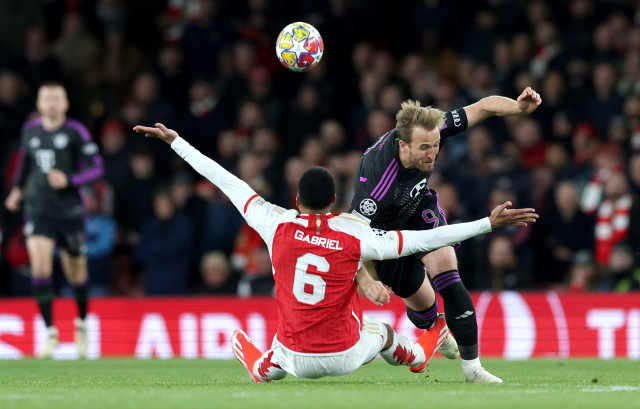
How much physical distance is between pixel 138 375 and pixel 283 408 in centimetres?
335

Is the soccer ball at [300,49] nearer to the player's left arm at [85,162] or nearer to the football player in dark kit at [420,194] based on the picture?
the football player in dark kit at [420,194]

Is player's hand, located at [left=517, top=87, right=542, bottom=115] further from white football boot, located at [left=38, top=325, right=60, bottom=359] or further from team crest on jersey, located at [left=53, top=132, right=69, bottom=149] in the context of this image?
white football boot, located at [left=38, top=325, right=60, bottom=359]

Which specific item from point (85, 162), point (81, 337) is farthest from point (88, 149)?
point (81, 337)

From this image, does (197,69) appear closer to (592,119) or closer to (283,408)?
(592,119)

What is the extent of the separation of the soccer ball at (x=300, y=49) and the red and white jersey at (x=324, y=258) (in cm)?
217

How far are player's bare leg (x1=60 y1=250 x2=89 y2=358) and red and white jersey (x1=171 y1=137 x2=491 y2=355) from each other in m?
4.86

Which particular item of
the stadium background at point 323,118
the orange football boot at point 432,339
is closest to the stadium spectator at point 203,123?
the stadium background at point 323,118

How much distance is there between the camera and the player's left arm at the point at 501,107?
6.91m

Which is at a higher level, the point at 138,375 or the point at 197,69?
the point at 197,69

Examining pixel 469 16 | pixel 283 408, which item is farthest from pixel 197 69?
pixel 283 408

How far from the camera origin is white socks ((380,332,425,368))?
6.69m

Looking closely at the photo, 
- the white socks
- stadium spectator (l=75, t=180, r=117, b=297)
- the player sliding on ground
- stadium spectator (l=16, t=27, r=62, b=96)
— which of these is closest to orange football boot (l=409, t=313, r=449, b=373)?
the white socks

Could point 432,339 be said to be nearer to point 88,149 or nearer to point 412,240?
point 412,240

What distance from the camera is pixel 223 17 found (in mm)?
14828
